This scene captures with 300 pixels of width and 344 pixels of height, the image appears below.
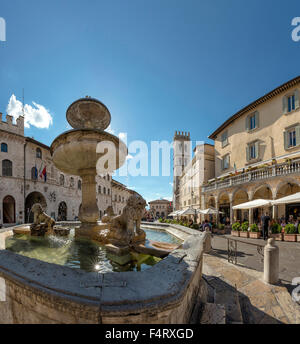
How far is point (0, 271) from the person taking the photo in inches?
89.3

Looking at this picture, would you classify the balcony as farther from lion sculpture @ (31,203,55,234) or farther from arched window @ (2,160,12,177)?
arched window @ (2,160,12,177)

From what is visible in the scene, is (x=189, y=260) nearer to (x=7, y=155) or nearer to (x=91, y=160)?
(x=91, y=160)

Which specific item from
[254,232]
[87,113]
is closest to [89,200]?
[87,113]

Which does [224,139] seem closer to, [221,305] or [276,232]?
[276,232]

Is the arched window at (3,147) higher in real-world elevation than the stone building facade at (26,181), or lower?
higher

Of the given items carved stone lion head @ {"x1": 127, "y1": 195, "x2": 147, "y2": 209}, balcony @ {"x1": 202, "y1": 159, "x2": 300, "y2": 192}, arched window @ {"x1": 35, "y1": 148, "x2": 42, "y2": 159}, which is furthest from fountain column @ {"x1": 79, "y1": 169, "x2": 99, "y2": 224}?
arched window @ {"x1": 35, "y1": 148, "x2": 42, "y2": 159}

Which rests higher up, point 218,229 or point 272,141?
point 272,141

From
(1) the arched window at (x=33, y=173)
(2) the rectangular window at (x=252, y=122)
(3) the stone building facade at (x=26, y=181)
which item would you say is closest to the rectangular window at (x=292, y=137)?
(2) the rectangular window at (x=252, y=122)

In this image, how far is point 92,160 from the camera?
5.61 metres

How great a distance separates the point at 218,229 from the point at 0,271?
48.0 ft

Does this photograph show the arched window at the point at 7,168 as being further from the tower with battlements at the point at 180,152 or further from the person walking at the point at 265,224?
the tower with battlements at the point at 180,152

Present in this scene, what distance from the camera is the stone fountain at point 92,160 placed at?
4387 mm

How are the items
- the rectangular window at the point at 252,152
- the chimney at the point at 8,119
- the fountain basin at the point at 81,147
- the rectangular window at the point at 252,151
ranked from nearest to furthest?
1. the fountain basin at the point at 81,147
2. the rectangular window at the point at 252,151
3. the rectangular window at the point at 252,152
4. the chimney at the point at 8,119
